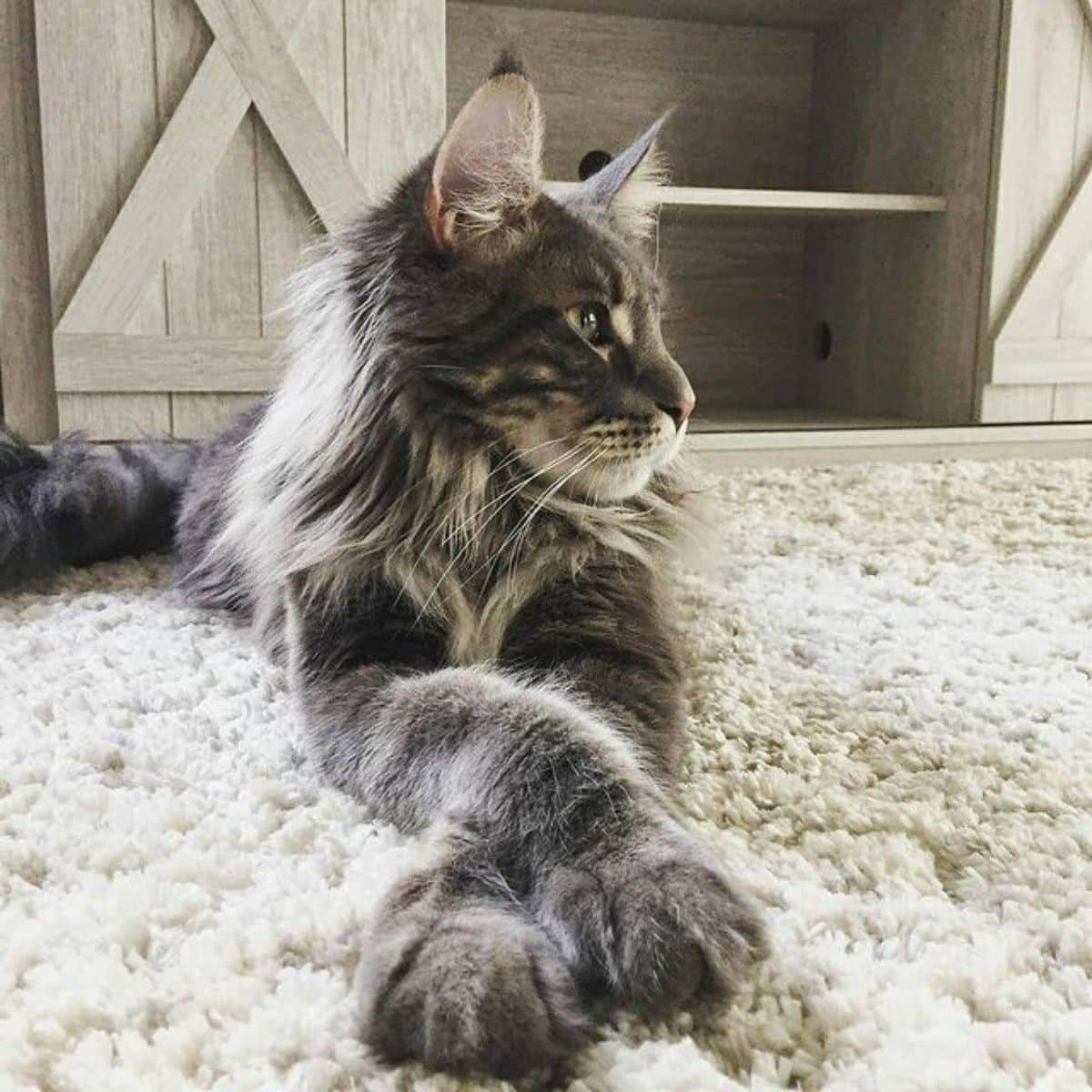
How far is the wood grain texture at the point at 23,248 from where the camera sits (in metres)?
2.18

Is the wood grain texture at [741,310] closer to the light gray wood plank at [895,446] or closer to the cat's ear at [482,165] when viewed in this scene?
the light gray wood plank at [895,446]

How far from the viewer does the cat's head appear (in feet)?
3.49

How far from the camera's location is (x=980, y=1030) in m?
0.59

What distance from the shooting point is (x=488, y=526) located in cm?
111

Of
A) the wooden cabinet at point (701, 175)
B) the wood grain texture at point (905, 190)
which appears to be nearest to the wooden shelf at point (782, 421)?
the wooden cabinet at point (701, 175)

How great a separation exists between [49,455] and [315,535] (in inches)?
31.2

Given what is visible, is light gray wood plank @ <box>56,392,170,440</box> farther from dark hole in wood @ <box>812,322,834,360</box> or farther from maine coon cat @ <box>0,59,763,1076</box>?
dark hole in wood @ <box>812,322,834,360</box>

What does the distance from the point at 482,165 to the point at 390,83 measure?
1.37 metres

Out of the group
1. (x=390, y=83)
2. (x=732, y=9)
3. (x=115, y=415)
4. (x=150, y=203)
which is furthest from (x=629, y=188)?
(x=732, y=9)

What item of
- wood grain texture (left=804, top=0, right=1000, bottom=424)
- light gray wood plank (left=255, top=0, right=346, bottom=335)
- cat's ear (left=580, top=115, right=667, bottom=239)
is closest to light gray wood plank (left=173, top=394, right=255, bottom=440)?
light gray wood plank (left=255, top=0, right=346, bottom=335)

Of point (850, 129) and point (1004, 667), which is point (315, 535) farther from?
point (850, 129)

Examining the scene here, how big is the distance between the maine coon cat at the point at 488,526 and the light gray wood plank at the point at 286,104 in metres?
1.06

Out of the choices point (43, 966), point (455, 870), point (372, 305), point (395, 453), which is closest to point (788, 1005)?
point (455, 870)

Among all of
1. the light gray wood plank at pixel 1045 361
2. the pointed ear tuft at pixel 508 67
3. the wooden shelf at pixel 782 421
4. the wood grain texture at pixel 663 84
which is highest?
the wood grain texture at pixel 663 84
